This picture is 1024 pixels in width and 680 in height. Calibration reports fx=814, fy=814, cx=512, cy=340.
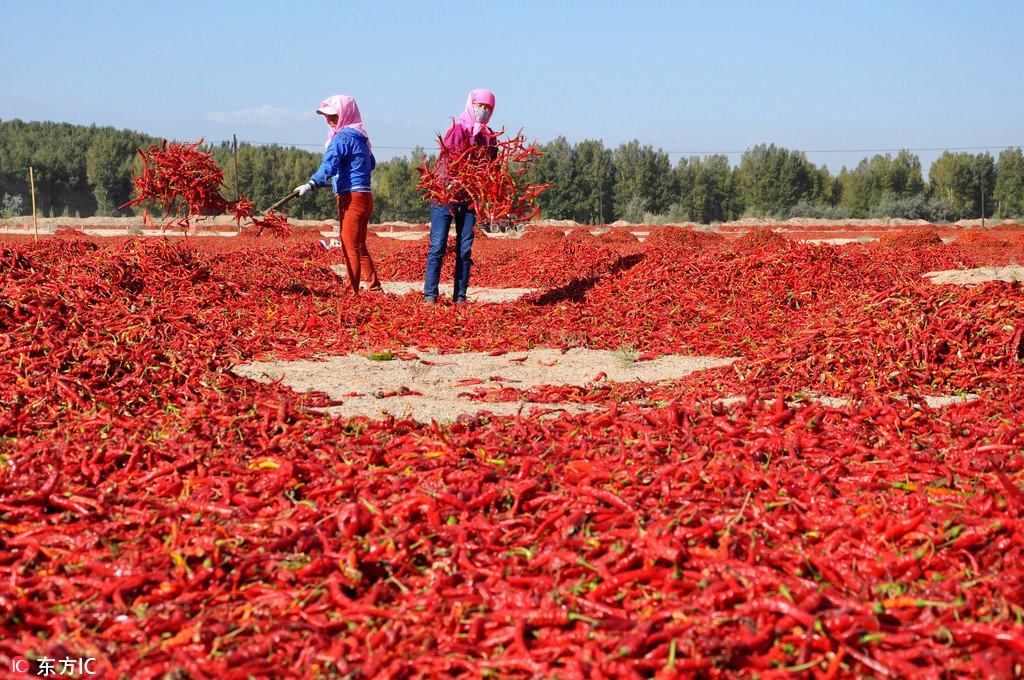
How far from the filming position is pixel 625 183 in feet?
213

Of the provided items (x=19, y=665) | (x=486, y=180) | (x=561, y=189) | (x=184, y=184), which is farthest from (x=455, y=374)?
(x=561, y=189)

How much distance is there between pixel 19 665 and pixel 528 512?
80.5 inches

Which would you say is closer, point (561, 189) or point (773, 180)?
point (561, 189)

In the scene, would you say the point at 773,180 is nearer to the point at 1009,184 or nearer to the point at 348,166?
the point at 1009,184

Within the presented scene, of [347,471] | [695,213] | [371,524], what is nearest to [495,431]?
[347,471]

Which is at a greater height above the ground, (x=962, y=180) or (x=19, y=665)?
(x=962, y=180)

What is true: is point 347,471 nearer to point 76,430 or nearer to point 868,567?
point 76,430

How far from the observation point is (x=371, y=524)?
141 inches

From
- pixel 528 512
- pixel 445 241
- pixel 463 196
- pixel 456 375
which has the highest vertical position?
pixel 463 196

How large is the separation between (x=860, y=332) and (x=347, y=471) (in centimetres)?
451

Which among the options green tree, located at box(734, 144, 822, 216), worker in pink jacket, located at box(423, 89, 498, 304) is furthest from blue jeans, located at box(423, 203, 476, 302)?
green tree, located at box(734, 144, 822, 216)

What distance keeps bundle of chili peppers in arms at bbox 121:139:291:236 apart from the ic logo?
698 cm

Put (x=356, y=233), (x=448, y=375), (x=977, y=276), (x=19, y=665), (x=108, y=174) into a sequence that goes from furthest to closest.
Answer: (x=108, y=174) < (x=356, y=233) < (x=977, y=276) < (x=448, y=375) < (x=19, y=665)

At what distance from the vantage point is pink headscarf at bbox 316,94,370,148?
9703 mm
